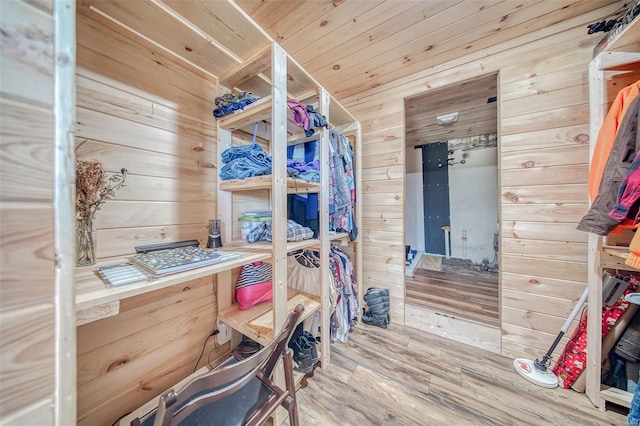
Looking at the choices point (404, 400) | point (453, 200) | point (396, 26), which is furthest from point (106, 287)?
point (453, 200)

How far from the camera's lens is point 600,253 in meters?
1.17

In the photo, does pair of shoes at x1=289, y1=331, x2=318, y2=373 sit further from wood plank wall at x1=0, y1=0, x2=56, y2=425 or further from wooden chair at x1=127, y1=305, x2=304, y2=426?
wood plank wall at x1=0, y1=0, x2=56, y2=425

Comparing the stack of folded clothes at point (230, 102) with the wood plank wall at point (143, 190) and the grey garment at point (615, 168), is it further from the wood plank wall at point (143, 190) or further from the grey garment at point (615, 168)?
the grey garment at point (615, 168)

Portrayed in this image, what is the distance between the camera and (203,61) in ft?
3.96

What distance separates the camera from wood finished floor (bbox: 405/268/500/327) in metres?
2.06

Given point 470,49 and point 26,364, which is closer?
point 26,364

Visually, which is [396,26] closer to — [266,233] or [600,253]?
[266,233]

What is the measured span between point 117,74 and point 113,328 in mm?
1211

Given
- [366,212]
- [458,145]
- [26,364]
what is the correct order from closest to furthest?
1. [26,364]
2. [366,212]
3. [458,145]

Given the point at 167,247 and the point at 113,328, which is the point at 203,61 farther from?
the point at 113,328

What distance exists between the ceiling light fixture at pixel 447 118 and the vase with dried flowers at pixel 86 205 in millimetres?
3586

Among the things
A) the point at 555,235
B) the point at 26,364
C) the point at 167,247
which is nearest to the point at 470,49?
the point at 555,235

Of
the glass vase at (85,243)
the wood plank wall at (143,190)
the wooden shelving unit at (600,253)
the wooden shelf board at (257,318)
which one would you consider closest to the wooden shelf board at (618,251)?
the wooden shelving unit at (600,253)

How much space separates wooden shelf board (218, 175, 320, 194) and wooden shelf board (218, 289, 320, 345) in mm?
721
